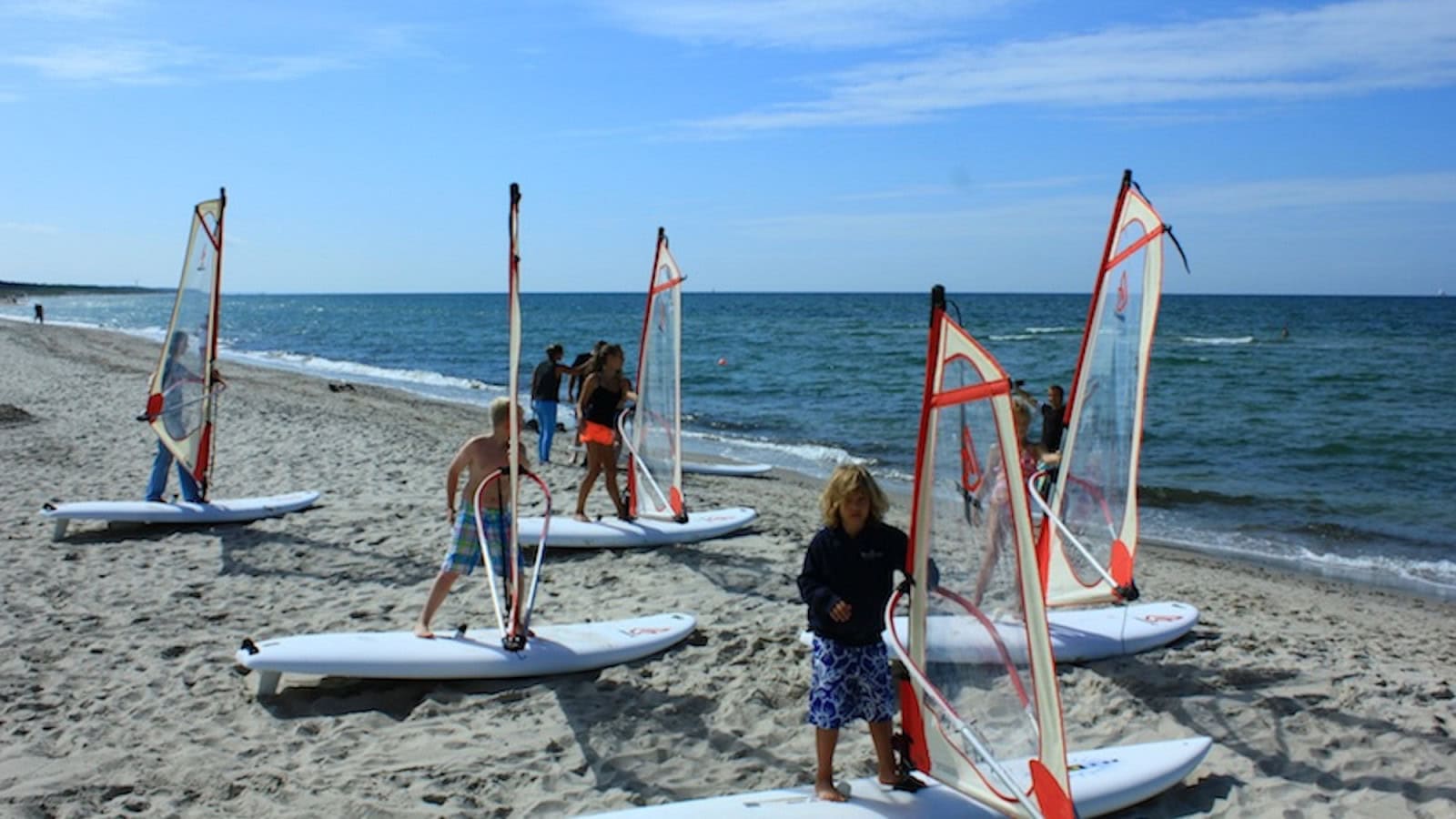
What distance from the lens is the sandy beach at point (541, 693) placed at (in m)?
4.51

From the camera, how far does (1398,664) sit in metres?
6.33

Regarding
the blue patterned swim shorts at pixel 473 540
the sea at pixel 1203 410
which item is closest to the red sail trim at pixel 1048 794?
the sea at pixel 1203 410

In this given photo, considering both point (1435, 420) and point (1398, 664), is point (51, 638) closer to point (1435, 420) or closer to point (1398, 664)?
point (1398, 664)

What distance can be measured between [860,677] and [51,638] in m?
4.77

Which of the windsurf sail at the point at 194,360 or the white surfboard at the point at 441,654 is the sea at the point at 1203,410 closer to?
the white surfboard at the point at 441,654

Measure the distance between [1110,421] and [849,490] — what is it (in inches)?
104

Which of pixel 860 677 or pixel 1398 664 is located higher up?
pixel 860 677

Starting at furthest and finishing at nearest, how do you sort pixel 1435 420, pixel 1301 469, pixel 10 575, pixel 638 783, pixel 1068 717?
pixel 1435 420
pixel 1301 469
pixel 10 575
pixel 1068 717
pixel 638 783

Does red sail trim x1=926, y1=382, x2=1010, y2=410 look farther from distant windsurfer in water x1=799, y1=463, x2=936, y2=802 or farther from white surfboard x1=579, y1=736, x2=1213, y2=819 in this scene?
white surfboard x1=579, y1=736, x2=1213, y2=819

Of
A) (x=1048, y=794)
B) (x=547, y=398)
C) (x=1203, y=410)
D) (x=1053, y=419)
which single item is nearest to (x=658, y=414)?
(x=1053, y=419)

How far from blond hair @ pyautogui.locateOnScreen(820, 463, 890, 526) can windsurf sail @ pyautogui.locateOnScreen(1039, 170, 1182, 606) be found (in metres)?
2.09

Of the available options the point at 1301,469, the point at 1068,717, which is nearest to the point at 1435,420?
the point at 1301,469

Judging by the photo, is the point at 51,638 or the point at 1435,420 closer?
the point at 51,638

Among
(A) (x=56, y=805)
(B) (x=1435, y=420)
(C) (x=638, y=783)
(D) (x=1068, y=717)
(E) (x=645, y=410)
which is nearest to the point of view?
(A) (x=56, y=805)
